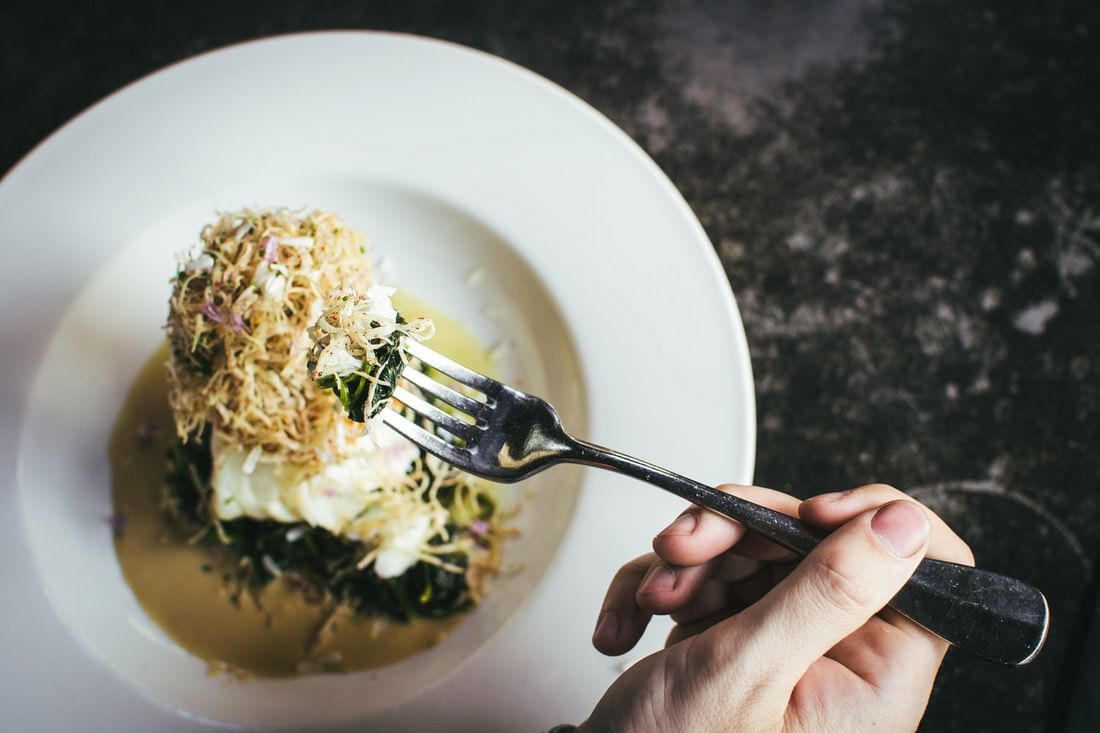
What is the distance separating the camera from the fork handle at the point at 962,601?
1.26m

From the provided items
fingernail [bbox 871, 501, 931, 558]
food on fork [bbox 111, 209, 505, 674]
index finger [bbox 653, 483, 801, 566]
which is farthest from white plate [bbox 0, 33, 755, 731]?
fingernail [bbox 871, 501, 931, 558]

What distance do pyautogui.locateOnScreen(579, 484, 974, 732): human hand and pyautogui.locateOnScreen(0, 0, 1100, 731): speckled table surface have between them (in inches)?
27.4

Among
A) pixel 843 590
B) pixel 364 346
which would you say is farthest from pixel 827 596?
pixel 364 346

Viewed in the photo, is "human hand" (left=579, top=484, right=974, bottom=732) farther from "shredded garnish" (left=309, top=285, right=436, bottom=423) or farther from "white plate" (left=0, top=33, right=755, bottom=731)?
"shredded garnish" (left=309, top=285, right=436, bottom=423)

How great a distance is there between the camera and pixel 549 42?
2467 millimetres

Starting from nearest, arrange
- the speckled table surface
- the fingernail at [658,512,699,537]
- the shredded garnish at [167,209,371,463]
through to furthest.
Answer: the fingernail at [658,512,699,537] < the shredded garnish at [167,209,371,463] < the speckled table surface

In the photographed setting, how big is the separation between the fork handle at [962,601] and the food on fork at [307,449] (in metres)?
0.73

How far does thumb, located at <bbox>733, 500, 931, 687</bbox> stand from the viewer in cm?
117

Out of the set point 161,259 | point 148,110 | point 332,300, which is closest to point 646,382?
point 332,300

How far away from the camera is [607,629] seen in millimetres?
1555

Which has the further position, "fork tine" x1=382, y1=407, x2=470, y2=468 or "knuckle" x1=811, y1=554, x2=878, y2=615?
"fork tine" x1=382, y1=407, x2=470, y2=468

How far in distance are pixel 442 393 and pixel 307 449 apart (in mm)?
544

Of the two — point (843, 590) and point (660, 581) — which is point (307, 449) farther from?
point (843, 590)

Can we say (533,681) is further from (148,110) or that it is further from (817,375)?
(148,110)
